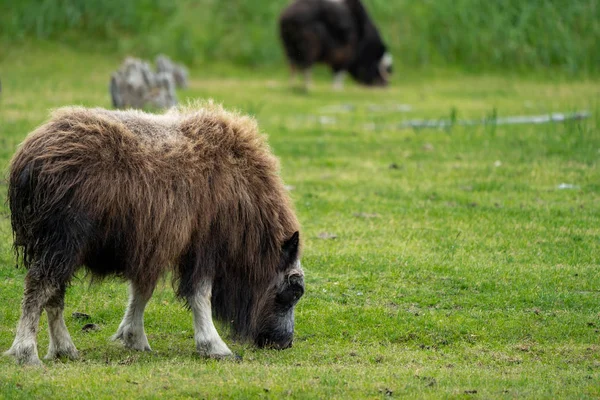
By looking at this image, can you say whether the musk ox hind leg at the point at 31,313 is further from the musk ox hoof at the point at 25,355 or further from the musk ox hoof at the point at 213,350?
the musk ox hoof at the point at 213,350

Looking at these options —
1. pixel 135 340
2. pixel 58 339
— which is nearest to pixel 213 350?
pixel 135 340

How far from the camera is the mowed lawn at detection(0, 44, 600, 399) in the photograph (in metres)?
4.90

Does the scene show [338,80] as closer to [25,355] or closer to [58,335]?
[58,335]

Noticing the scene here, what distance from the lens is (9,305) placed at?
632 cm

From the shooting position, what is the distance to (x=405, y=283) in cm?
697

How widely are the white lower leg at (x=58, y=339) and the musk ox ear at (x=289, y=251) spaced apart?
1411 mm

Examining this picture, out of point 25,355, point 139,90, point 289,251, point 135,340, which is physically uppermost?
point 139,90

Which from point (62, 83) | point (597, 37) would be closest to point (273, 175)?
point (62, 83)

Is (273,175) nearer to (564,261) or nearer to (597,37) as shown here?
(564,261)

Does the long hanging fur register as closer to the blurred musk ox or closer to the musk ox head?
the musk ox head

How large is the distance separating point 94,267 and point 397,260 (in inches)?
114

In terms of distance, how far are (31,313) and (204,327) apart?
1013 mm

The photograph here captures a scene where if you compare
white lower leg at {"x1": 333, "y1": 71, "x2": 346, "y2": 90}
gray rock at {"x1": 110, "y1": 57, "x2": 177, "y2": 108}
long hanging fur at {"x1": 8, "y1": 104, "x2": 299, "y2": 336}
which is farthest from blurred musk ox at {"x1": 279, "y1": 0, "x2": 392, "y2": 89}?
long hanging fur at {"x1": 8, "y1": 104, "x2": 299, "y2": 336}

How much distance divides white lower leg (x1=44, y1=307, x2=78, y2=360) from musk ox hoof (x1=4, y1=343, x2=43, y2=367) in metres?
0.22
